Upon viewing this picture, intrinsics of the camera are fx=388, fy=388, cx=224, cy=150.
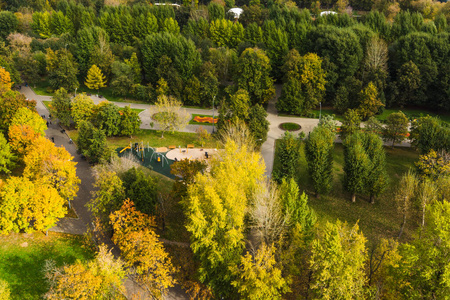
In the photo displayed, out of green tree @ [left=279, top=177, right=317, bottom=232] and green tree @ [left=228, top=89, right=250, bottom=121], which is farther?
green tree @ [left=228, top=89, right=250, bottom=121]

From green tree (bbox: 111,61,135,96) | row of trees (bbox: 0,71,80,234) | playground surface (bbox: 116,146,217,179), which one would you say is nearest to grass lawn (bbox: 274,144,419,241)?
playground surface (bbox: 116,146,217,179)

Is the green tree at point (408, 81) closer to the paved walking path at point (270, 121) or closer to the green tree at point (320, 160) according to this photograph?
the paved walking path at point (270, 121)

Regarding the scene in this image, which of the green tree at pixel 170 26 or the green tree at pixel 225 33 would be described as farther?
the green tree at pixel 170 26

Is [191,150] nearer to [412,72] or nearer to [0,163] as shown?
[0,163]

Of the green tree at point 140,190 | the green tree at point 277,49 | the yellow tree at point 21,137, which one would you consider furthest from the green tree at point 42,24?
the green tree at point 140,190

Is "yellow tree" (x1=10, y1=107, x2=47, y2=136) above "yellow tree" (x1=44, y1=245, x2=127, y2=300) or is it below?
above

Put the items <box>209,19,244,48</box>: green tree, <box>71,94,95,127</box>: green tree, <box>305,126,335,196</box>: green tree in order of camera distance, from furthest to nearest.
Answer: <box>209,19,244,48</box>: green tree → <box>71,94,95,127</box>: green tree → <box>305,126,335,196</box>: green tree

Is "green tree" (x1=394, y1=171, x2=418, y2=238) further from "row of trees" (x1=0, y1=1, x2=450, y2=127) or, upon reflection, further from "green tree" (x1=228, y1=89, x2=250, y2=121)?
"row of trees" (x1=0, y1=1, x2=450, y2=127)

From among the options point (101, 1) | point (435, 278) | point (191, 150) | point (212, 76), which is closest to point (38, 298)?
point (191, 150)
